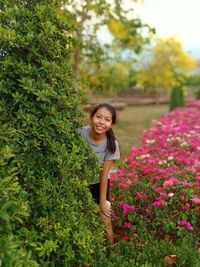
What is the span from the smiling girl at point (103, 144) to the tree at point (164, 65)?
30079 millimetres

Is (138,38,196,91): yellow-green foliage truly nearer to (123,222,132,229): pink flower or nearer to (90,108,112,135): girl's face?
(123,222,132,229): pink flower

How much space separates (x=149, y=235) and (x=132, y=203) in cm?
60

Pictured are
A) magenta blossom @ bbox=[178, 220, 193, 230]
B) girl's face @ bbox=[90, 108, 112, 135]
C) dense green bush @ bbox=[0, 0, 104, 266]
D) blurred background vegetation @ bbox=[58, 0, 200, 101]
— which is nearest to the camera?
dense green bush @ bbox=[0, 0, 104, 266]

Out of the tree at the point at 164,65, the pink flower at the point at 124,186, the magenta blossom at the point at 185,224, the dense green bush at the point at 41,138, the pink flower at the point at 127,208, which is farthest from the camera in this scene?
the tree at the point at 164,65

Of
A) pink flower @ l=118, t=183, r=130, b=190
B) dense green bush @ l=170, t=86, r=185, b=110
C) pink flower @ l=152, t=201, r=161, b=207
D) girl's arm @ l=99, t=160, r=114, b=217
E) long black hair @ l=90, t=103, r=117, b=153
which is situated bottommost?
dense green bush @ l=170, t=86, r=185, b=110

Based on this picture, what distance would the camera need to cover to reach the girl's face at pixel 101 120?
4.03 m

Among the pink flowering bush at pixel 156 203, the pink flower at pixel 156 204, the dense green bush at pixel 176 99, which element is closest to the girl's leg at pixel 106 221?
the pink flowering bush at pixel 156 203

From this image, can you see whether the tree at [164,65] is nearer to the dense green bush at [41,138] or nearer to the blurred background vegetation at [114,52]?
the blurred background vegetation at [114,52]

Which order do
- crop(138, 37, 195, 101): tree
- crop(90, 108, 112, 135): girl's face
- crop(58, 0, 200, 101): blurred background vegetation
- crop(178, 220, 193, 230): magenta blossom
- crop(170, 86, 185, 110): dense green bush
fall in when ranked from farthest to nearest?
crop(138, 37, 195, 101): tree, crop(170, 86, 185, 110): dense green bush, crop(58, 0, 200, 101): blurred background vegetation, crop(178, 220, 193, 230): magenta blossom, crop(90, 108, 112, 135): girl's face

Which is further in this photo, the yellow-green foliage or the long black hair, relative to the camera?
the yellow-green foliage

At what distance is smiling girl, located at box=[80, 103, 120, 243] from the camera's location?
4.05 m

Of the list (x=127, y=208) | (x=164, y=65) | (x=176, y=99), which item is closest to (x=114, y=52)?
(x=176, y=99)

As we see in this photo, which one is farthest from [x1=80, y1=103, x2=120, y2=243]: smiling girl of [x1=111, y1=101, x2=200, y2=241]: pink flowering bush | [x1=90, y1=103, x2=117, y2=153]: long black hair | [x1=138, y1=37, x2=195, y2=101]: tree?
[x1=138, y1=37, x2=195, y2=101]: tree

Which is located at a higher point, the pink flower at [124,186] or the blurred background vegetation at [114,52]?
the blurred background vegetation at [114,52]
